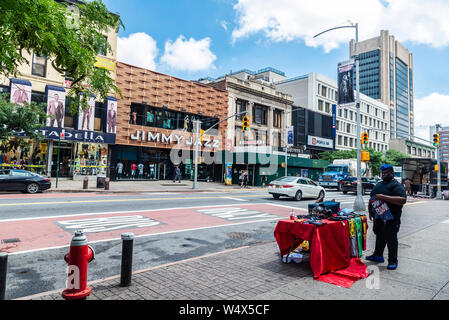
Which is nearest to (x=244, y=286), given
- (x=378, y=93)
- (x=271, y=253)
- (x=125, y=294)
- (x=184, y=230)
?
(x=125, y=294)

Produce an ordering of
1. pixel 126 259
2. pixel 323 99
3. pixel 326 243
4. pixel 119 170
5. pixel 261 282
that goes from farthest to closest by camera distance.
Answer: pixel 323 99, pixel 119 170, pixel 326 243, pixel 261 282, pixel 126 259

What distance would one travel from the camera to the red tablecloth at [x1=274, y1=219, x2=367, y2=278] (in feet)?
15.8

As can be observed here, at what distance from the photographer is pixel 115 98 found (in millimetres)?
29047

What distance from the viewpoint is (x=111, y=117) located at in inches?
1117

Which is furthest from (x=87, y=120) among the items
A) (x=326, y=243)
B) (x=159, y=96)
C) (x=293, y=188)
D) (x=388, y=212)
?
(x=388, y=212)

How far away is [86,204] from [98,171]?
54.4 ft

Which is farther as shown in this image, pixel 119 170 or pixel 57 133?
pixel 119 170

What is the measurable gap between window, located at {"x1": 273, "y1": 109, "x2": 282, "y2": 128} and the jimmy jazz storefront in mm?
13317

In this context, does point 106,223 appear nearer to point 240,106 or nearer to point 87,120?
point 87,120

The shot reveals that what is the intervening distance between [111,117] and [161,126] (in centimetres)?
A: 573

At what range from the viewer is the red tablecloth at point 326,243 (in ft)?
15.8

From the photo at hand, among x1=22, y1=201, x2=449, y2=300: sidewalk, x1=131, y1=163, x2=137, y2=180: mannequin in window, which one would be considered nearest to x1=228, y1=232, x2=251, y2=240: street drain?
x1=22, y1=201, x2=449, y2=300: sidewalk

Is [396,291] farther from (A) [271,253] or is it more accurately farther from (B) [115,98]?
(B) [115,98]

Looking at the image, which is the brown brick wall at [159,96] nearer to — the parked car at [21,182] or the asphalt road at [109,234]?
the parked car at [21,182]
